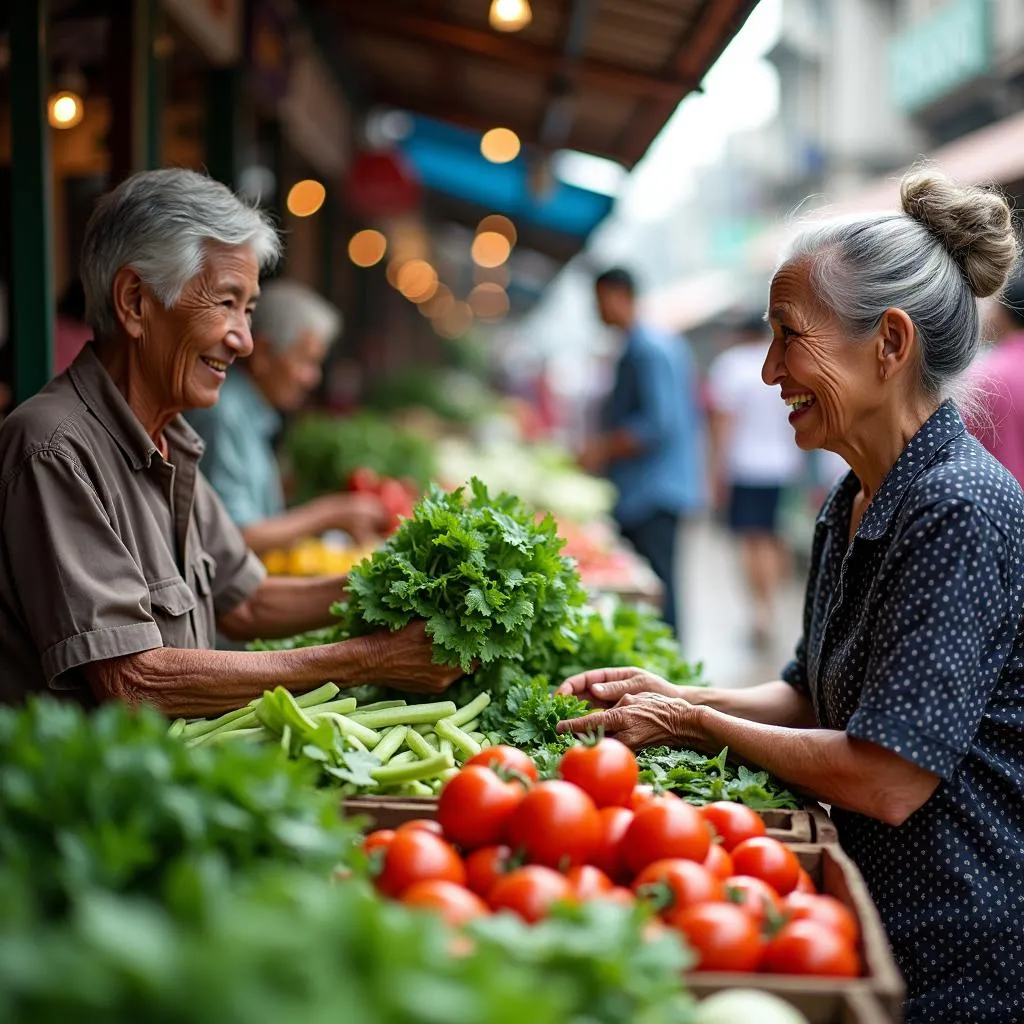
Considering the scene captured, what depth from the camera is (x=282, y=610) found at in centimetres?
355

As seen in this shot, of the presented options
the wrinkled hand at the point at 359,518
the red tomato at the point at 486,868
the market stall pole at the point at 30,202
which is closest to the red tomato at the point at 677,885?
the red tomato at the point at 486,868

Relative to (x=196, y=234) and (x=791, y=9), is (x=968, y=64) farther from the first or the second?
(x=196, y=234)

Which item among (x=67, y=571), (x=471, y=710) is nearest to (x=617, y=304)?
(x=471, y=710)

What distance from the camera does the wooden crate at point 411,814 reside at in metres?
2.12

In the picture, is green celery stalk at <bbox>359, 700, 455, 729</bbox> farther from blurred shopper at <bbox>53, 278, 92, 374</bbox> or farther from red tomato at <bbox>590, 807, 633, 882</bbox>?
blurred shopper at <bbox>53, 278, 92, 374</bbox>

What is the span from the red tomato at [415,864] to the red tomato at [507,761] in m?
0.29

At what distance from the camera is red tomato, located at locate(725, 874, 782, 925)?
1770 mm

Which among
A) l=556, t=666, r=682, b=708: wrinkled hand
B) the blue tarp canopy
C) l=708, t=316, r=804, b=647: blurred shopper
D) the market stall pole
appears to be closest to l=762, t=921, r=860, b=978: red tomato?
l=556, t=666, r=682, b=708: wrinkled hand

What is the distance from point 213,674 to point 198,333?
87 centimetres

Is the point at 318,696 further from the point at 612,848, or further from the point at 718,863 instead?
the point at 718,863

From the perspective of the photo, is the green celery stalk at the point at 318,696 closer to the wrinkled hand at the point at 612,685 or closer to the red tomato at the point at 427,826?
the wrinkled hand at the point at 612,685

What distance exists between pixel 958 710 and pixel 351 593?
4.70 feet

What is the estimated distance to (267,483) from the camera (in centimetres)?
550

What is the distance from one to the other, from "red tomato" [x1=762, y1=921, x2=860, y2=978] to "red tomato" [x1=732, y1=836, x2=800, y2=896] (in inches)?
8.9
